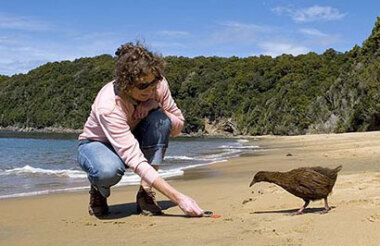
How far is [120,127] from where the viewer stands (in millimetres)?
3725

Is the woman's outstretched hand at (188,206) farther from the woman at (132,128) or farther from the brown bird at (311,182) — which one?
the brown bird at (311,182)

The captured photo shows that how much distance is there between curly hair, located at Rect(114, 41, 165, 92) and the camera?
367 cm

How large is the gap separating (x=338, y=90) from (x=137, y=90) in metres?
56.9

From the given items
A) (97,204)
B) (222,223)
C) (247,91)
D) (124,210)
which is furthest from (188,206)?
(247,91)

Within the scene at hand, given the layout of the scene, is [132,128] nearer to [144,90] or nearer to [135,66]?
[144,90]

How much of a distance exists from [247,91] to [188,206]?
3462 inches

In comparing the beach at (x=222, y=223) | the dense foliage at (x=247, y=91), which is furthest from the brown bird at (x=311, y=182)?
the dense foliage at (x=247, y=91)

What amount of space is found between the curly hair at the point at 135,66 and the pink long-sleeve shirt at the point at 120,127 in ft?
0.50

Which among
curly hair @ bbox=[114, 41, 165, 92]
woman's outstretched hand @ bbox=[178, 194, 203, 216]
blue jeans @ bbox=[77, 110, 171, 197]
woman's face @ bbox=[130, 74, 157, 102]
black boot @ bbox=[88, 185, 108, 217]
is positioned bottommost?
black boot @ bbox=[88, 185, 108, 217]

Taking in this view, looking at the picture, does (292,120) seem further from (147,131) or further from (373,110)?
(147,131)

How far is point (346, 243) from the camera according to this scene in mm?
2678

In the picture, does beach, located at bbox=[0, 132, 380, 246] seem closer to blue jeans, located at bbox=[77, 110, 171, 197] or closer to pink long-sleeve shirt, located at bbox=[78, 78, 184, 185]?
blue jeans, located at bbox=[77, 110, 171, 197]

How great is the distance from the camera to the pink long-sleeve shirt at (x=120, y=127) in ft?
11.8

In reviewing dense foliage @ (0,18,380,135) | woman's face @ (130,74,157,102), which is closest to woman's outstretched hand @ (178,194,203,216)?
woman's face @ (130,74,157,102)
